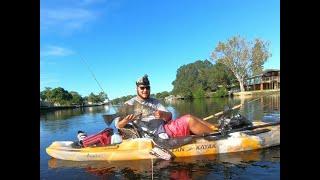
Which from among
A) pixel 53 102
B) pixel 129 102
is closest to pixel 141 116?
pixel 129 102

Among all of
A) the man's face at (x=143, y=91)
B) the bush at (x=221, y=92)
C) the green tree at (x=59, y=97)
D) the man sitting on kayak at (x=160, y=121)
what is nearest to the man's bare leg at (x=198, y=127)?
the man sitting on kayak at (x=160, y=121)

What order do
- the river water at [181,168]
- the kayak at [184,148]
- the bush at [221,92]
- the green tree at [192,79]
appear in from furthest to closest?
the bush at [221,92] → the green tree at [192,79] → the kayak at [184,148] → the river water at [181,168]

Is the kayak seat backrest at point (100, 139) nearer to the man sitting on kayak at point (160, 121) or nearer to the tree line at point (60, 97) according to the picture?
the man sitting on kayak at point (160, 121)

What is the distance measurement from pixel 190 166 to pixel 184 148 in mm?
676

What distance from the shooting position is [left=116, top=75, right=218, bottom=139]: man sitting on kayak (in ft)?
26.3

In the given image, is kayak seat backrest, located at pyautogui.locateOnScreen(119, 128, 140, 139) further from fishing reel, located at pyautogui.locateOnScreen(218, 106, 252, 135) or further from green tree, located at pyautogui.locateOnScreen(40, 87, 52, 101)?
green tree, located at pyautogui.locateOnScreen(40, 87, 52, 101)

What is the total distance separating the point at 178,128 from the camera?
8031mm

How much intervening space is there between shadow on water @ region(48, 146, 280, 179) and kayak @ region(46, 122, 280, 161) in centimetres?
11

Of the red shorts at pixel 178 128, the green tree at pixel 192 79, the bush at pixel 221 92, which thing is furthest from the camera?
the bush at pixel 221 92

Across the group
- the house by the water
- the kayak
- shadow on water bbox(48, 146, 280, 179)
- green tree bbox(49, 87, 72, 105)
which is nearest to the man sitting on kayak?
the kayak

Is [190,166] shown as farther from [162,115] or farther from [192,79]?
[192,79]

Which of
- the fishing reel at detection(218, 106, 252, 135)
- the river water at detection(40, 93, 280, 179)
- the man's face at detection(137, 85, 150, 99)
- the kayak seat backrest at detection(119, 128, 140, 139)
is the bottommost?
the river water at detection(40, 93, 280, 179)

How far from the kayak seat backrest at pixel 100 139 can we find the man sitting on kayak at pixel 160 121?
325mm

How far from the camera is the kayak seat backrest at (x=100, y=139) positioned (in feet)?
26.6
